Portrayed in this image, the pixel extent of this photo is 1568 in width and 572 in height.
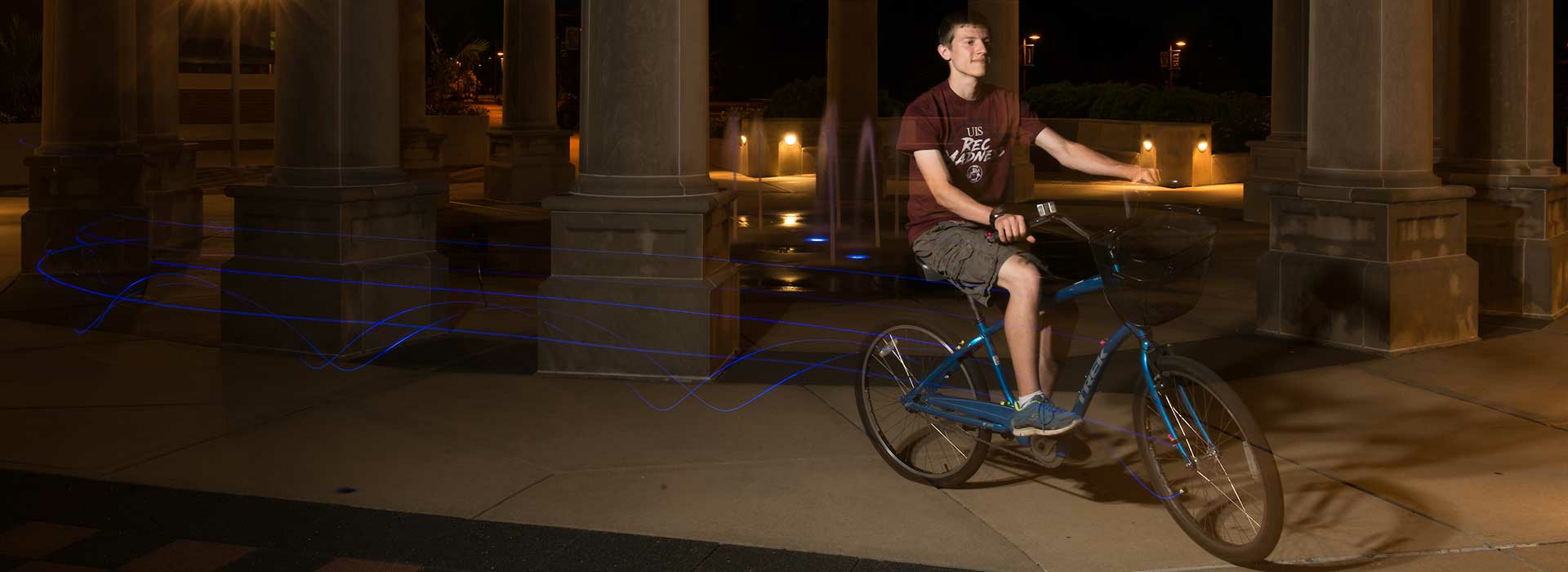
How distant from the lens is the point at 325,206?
9.49 meters

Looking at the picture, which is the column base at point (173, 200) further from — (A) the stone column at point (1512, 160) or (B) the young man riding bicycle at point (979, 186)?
(A) the stone column at point (1512, 160)

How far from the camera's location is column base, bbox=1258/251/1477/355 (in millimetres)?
9344

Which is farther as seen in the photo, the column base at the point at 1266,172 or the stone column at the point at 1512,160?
the column base at the point at 1266,172

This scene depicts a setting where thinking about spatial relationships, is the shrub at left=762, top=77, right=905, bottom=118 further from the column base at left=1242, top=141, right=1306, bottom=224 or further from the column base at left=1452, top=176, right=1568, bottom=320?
the column base at left=1452, top=176, right=1568, bottom=320

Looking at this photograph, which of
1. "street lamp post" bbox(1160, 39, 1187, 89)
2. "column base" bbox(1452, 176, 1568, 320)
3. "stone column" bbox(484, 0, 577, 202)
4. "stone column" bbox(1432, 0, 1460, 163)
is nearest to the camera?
"column base" bbox(1452, 176, 1568, 320)

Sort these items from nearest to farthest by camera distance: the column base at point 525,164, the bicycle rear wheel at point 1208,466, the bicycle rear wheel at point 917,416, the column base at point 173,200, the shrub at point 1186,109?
the bicycle rear wheel at point 1208,466, the bicycle rear wheel at point 917,416, the column base at point 173,200, the column base at point 525,164, the shrub at point 1186,109

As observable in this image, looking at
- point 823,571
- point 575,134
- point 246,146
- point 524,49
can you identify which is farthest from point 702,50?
point 575,134

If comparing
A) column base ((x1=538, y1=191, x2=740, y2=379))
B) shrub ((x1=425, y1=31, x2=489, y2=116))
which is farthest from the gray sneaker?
shrub ((x1=425, y1=31, x2=489, y2=116))

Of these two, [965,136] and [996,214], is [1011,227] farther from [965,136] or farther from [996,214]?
[965,136]

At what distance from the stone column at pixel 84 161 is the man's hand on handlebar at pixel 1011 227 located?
10712mm

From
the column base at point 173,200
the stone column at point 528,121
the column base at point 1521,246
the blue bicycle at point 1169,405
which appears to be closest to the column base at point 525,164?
the stone column at point 528,121

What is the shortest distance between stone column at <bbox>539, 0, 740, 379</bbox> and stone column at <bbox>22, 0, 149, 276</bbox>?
274 inches

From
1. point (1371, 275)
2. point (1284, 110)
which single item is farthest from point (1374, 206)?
point (1284, 110)

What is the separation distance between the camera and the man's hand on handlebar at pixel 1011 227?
545cm
